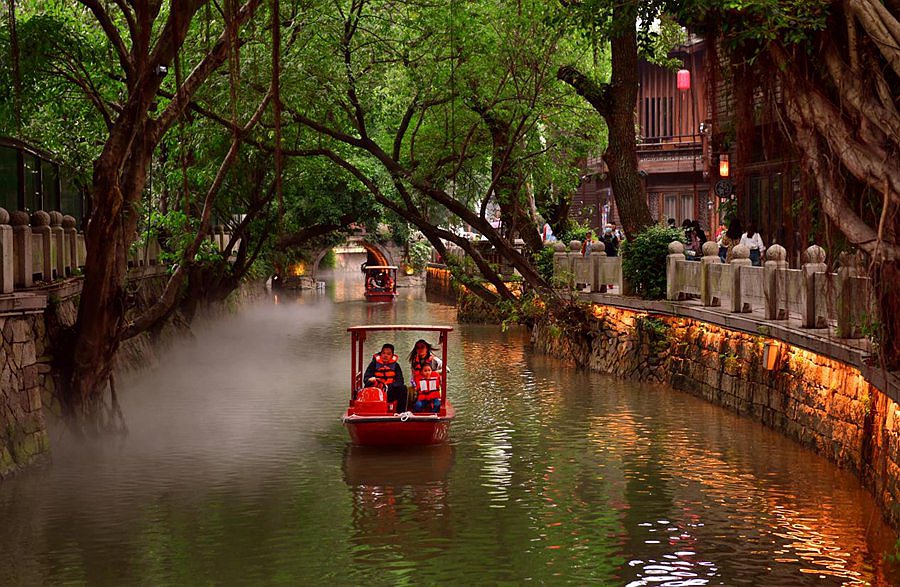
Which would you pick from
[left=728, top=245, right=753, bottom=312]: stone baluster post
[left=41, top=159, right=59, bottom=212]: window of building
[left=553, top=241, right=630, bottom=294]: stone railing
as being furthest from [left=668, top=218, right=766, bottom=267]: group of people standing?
[left=41, top=159, right=59, bottom=212]: window of building

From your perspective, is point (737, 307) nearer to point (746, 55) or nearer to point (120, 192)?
point (746, 55)

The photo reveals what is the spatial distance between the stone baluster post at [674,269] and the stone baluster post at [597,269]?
3.60 m

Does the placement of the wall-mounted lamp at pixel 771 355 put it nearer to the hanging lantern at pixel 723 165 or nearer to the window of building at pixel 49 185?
the window of building at pixel 49 185

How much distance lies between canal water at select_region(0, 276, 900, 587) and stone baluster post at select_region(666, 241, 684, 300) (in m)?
1.93

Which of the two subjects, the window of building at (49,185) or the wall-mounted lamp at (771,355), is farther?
the window of building at (49,185)

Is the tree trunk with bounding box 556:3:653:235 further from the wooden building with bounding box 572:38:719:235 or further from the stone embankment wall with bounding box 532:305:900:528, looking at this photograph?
the wooden building with bounding box 572:38:719:235

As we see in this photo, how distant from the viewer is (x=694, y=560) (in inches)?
500

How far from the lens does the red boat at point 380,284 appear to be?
2286 inches

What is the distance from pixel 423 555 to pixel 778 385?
8055 mm

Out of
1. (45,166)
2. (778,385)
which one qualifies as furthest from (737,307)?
(45,166)

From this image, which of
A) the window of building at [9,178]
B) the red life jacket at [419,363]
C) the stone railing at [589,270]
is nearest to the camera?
the red life jacket at [419,363]

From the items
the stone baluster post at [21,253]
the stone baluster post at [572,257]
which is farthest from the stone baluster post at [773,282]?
the stone baluster post at [21,253]

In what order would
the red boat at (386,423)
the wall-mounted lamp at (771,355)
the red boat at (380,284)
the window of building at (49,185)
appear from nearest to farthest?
the red boat at (386,423) → the wall-mounted lamp at (771,355) → the window of building at (49,185) → the red boat at (380,284)

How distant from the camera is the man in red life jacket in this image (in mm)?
18562
